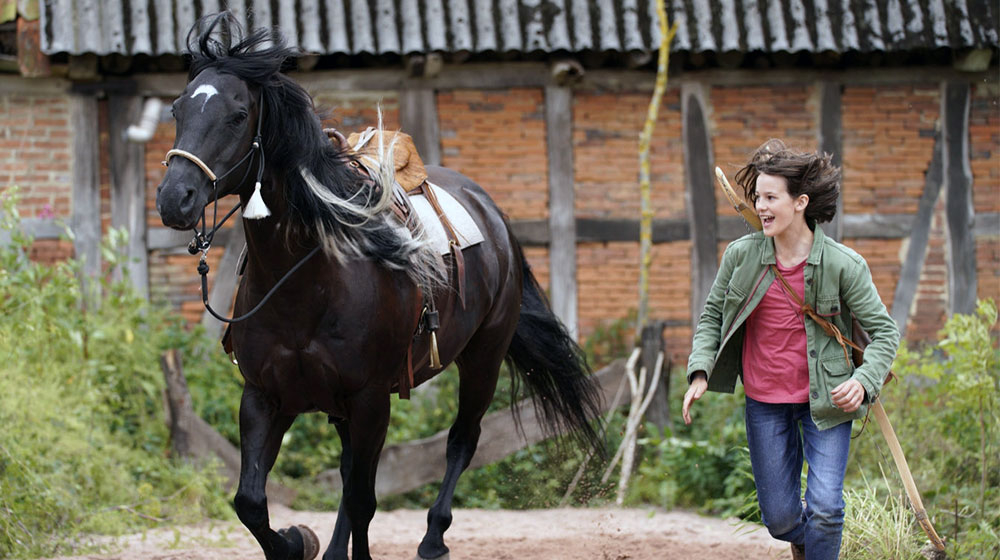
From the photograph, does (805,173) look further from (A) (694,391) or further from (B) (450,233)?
(B) (450,233)

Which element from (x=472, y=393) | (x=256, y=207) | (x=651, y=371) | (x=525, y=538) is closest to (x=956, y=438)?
(x=651, y=371)

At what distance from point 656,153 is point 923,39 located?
7.19ft

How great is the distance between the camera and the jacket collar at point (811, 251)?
387 centimetres

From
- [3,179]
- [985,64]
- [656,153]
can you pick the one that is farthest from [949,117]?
[3,179]

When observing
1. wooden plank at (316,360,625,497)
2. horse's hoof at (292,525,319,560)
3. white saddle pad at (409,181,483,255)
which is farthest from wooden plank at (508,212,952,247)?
horse's hoof at (292,525,319,560)

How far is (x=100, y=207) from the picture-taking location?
8.39 meters

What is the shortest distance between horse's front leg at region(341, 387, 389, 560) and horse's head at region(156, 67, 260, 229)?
1.00 meters

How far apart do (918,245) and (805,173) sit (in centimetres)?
568

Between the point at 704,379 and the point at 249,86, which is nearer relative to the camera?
the point at 249,86

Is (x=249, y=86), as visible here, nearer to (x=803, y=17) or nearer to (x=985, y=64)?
(x=803, y=17)

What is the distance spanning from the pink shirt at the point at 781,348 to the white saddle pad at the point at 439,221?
4.52 feet

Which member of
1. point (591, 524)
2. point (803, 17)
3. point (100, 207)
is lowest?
point (591, 524)

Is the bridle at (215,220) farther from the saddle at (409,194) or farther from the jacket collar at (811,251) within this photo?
the jacket collar at (811,251)

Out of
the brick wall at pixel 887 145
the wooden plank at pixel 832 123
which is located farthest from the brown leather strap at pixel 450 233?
the brick wall at pixel 887 145
